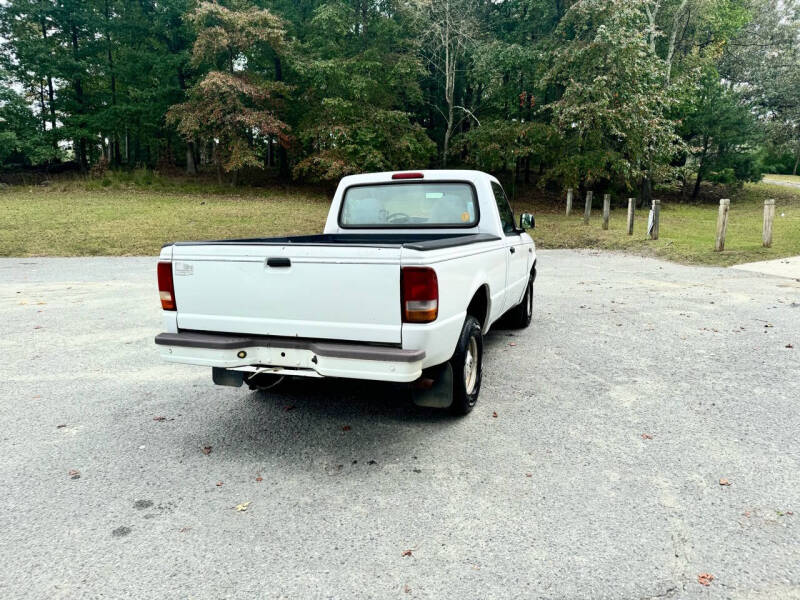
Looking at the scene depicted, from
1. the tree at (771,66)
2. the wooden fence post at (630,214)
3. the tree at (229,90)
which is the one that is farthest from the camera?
the tree at (771,66)

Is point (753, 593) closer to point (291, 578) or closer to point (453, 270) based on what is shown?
point (291, 578)

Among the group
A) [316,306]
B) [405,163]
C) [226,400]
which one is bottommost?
[226,400]

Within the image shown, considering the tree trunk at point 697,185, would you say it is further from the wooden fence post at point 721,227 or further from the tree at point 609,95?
the wooden fence post at point 721,227

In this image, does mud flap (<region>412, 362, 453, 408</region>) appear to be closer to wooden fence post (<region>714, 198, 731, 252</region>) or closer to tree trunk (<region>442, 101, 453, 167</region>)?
wooden fence post (<region>714, 198, 731, 252</region>)

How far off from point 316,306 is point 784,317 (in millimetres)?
6710

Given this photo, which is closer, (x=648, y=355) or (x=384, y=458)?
(x=384, y=458)

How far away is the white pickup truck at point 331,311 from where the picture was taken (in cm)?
327

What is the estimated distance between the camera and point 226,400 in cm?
460

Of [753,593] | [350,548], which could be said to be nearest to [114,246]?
[350,548]

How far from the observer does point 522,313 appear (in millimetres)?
6867

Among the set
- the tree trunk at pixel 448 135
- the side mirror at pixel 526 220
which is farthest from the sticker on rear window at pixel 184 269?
the tree trunk at pixel 448 135

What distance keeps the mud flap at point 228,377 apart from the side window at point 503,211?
299cm

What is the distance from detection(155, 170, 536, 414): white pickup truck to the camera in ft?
10.7

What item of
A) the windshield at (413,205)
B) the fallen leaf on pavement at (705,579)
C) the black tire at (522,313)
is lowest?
the fallen leaf on pavement at (705,579)
